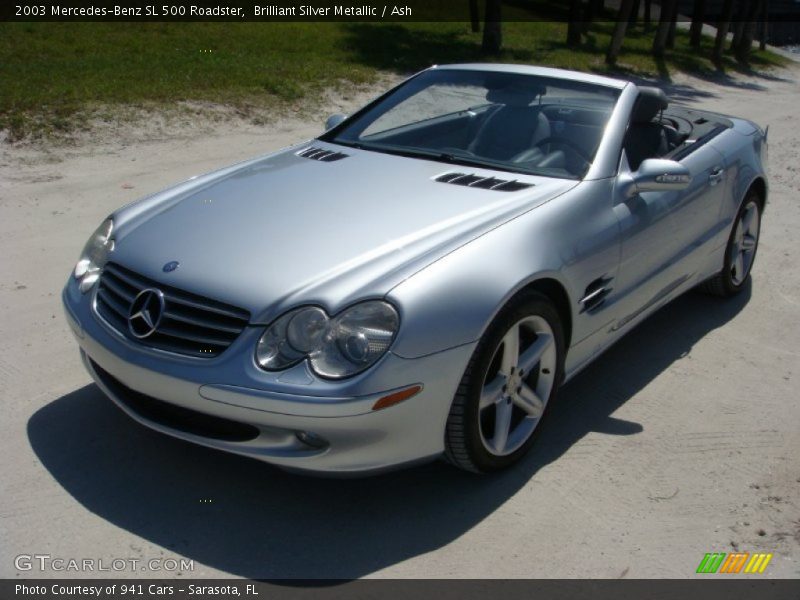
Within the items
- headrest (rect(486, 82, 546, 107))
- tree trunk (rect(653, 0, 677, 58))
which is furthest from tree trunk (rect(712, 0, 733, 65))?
headrest (rect(486, 82, 546, 107))

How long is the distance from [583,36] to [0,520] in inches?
1075

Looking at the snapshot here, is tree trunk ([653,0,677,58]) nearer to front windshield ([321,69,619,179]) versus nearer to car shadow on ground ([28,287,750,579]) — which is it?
front windshield ([321,69,619,179])

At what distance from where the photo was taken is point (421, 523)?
3.44m

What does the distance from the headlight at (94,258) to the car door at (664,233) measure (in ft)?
7.34

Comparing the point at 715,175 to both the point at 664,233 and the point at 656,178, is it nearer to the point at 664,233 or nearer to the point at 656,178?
the point at 664,233

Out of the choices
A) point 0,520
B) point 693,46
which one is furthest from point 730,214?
point 693,46

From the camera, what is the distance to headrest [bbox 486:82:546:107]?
482 centimetres

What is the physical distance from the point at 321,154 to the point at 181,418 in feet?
5.87

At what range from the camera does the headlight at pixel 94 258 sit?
381cm

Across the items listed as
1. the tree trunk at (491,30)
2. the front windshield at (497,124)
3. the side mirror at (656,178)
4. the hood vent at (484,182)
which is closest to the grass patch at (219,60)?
the tree trunk at (491,30)

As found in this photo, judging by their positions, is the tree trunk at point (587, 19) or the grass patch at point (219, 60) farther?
the tree trunk at point (587, 19)

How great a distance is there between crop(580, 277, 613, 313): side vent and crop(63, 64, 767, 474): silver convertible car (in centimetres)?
1

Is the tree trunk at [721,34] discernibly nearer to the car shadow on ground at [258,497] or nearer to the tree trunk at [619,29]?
the tree trunk at [619,29]

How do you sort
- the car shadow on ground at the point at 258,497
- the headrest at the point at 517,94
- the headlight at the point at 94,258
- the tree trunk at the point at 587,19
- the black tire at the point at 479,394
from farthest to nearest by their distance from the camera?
1. the tree trunk at the point at 587,19
2. the headrest at the point at 517,94
3. the headlight at the point at 94,258
4. the black tire at the point at 479,394
5. the car shadow on ground at the point at 258,497
